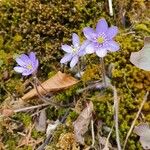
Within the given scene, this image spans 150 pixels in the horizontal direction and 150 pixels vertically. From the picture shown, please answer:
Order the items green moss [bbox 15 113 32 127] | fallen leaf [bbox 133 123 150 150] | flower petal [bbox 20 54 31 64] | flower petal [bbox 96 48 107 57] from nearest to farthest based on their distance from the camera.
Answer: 1. flower petal [bbox 96 48 107 57]
2. fallen leaf [bbox 133 123 150 150]
3. flower petal [bbox 20 54 31 64]
4. green moss [bbox 15 113 32 127]

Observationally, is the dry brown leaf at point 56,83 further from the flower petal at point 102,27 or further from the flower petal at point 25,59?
the flower petal at point 102,27

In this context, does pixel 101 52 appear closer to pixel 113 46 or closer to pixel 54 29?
pixel 113 46

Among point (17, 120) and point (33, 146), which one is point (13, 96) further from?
point (33, 146)

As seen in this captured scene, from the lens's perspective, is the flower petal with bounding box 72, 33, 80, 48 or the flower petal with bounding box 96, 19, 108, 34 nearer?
the flower petal with bounding box 96, 19, 108, 34

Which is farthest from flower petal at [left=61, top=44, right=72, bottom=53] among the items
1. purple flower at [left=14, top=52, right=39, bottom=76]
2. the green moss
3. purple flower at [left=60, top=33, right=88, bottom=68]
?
the green moss

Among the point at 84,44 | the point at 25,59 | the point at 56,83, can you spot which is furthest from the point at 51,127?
the point at 84,44

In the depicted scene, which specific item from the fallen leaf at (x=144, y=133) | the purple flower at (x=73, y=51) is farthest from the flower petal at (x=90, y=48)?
the fallen leaf at (x=144, y=133)

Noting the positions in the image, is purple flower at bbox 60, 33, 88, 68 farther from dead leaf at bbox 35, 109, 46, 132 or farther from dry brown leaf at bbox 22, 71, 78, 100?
dead leaf at bbox 35, 109, 46, 132
